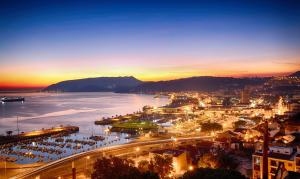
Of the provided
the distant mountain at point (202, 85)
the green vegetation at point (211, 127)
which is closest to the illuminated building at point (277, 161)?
the green vegetation at point (211, 127)

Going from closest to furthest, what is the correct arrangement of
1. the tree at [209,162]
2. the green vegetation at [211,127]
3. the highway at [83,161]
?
the tree at [209,162], the highway at [83,161], the green vegetation at [211,127]

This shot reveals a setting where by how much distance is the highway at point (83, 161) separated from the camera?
1509cm

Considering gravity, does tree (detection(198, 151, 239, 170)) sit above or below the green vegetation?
above

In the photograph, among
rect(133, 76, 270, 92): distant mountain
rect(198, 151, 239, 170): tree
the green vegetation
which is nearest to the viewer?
rect(198, 151, 239, 170): tree

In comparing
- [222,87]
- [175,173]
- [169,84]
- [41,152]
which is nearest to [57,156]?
[41,152]

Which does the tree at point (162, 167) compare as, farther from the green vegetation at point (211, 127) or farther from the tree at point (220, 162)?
the green vegetation at point (211, 127)

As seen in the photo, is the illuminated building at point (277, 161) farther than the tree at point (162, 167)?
No

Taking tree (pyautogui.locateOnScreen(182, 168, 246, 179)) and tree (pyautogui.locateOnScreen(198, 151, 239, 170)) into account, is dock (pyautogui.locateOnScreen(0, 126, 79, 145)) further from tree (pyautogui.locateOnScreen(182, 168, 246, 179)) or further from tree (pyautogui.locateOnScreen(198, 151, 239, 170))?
tree (pyautogui.locateOnScreen(182, 168, 246, 179))

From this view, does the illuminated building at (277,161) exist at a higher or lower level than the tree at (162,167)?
higher

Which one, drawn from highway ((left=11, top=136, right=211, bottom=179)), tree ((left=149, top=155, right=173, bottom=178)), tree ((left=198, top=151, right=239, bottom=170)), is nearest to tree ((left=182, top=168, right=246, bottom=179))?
tree ((left=149, top=155, right=173, bottom=178))

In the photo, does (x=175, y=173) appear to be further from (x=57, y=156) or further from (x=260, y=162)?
(x=57, y=156)

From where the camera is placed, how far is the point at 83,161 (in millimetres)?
17516

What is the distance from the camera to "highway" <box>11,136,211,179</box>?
15086mm

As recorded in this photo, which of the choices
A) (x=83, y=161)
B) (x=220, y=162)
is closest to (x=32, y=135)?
(x=83, y=161)
